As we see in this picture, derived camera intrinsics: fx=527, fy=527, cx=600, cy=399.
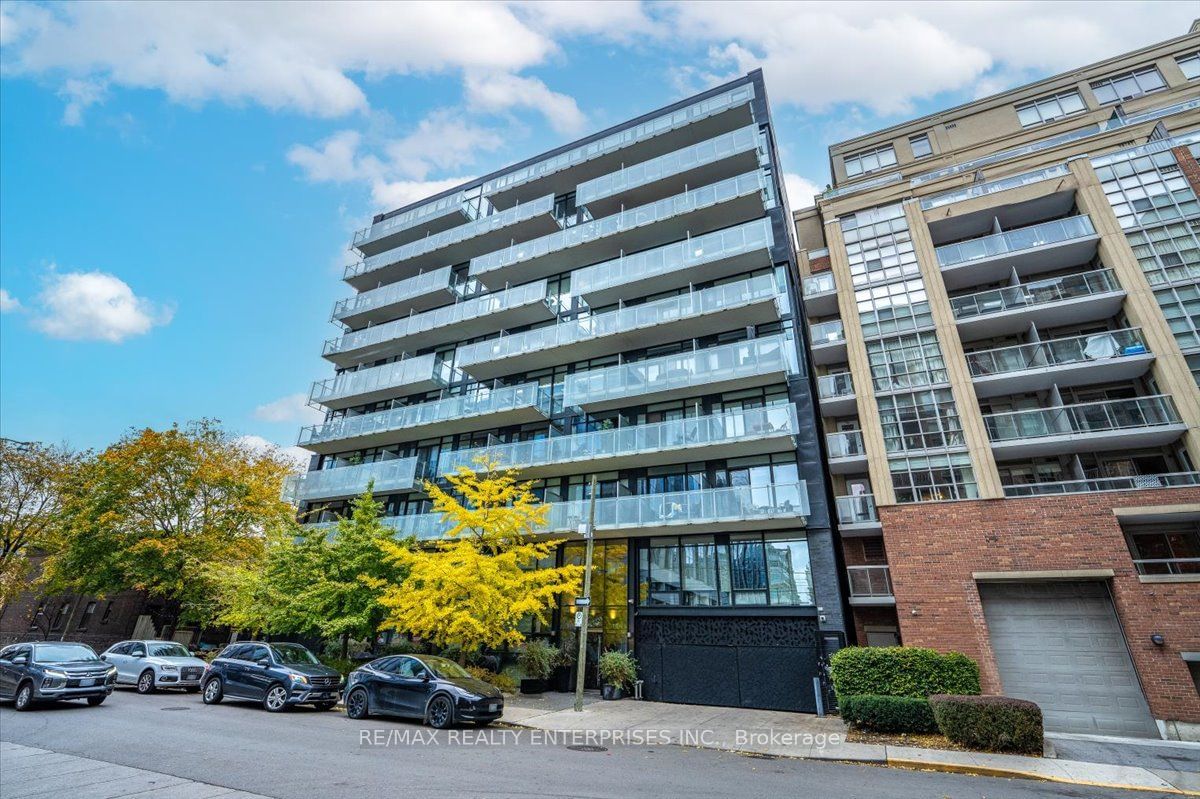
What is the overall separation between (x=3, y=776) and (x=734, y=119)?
29.2 metres

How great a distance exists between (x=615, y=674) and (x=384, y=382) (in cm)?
1848

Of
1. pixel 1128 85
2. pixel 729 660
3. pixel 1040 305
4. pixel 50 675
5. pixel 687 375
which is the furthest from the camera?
pixel 1128 85

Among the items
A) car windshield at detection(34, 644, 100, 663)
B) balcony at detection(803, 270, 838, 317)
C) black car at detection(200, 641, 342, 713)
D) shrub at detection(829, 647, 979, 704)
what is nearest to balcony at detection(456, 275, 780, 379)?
balcony at detection(803, 270, 838, 317)

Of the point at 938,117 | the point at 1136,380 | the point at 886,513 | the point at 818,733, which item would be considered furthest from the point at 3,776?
the point at 938,117

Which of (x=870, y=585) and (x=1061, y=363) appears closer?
(x=870, y=585)

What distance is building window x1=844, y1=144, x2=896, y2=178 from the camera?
26.2 meters

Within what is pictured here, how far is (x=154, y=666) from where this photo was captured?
16.4m

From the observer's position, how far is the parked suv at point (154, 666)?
16.4m

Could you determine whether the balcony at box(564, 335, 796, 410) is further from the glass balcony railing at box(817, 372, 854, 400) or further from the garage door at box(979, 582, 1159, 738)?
the garage door at box(979, 582, 1159, 738)

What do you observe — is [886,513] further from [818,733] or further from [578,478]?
[578,478]

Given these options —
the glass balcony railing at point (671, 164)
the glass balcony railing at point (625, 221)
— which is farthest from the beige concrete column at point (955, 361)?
the glass balcony railing at point (671, 164)

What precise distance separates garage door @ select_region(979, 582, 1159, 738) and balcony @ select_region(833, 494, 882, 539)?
3526 mm

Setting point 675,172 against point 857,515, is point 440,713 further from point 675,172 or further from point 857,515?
point 675,172

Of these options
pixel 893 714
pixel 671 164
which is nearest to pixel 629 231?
pixel 671 164
